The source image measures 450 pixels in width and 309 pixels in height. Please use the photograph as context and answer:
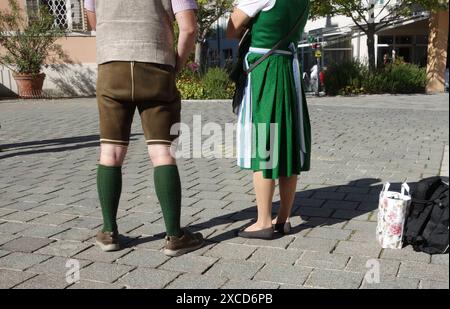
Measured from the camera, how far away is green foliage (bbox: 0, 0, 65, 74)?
634 inches

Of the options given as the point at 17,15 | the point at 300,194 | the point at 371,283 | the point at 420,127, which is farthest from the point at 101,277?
the point at 17,15

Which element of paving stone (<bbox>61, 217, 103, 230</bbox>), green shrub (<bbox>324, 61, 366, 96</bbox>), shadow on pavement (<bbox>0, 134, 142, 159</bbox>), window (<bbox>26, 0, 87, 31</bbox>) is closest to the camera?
paving stone (<bbox>61, 217, 103, 230</bbox>)

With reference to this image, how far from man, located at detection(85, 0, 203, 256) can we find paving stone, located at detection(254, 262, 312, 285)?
1.83 feet

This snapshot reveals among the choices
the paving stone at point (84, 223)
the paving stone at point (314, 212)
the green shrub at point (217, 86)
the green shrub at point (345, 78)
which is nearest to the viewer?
the paving stone at point (84, 223)

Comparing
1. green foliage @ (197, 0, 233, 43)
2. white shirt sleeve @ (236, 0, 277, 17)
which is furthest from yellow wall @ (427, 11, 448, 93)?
white shirt sleeve @ (236, 0, 277, 17)

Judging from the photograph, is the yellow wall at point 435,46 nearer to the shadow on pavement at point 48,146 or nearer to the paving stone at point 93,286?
the shadow on pavement at point 48,146

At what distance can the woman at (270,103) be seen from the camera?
3.19 m

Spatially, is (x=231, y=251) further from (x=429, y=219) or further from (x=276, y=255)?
(x=429, y=219)

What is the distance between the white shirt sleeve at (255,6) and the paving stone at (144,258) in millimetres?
1625

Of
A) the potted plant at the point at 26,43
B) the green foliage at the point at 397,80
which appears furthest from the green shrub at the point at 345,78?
the potted plant at the point at 26,43

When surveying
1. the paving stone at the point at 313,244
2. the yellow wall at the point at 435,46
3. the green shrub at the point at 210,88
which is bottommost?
the paving stone at the point at 313,244

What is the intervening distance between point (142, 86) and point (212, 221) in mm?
1323

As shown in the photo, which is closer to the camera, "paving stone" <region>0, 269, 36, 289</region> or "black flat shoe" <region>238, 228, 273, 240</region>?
"paving stone" <region>0, 269, 36, 289</region>

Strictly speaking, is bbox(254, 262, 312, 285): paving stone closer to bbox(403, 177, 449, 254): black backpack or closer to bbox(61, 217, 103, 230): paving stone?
bbox(403, 177, 449, 254): black backpack
